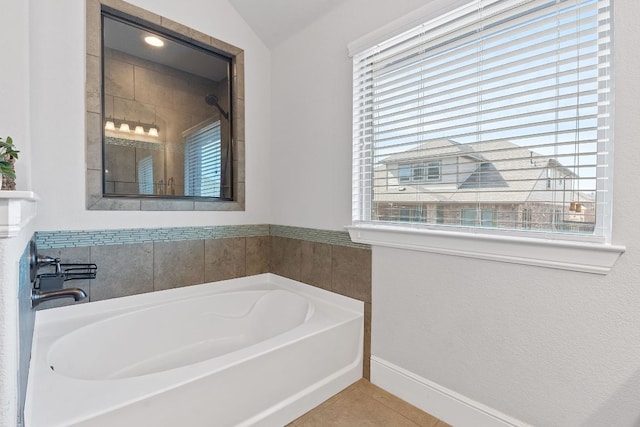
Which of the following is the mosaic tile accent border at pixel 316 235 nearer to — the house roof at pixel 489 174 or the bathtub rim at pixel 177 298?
the bathtub rim at pixel 177 298

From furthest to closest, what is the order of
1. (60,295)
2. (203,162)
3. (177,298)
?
(203,162), (177,298), (60,295)

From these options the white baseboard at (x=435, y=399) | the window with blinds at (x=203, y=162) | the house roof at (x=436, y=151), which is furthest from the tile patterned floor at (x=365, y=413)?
the window with blinds at (x=203, y=162)

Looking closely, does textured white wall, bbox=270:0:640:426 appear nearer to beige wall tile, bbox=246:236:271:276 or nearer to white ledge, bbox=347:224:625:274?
white ledge, bbox=347:224:625:274

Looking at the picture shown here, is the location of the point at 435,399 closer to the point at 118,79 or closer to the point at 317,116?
the point at 317,116

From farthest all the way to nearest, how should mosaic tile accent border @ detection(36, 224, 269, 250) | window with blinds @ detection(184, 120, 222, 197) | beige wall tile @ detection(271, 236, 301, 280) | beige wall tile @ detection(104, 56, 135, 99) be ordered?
beige wall tile @ detection(271, 236, 301, 280)
window with blinds @ detection(184, 120, 222, 197)
beige wall tile @ detection(104, 56, 135, 99)
mosaic tile accent border @ detection(36, 224, 269, 250)

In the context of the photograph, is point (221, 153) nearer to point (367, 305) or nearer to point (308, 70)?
point (308, 70)

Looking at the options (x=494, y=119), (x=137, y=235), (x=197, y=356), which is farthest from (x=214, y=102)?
(x=494, y=119)

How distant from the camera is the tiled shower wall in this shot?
1843 mm

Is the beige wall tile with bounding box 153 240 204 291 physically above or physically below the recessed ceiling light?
below

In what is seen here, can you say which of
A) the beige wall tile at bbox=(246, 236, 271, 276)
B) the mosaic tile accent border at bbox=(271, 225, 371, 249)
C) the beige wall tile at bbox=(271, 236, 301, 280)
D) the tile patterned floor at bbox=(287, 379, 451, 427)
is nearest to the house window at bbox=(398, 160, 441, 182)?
the mosaic tile accent border at bbox=(271, 225, 371, 249)

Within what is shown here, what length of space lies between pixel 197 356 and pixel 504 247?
193cm

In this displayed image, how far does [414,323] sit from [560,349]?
0.66 metres

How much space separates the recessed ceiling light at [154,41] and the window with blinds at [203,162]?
605 mm

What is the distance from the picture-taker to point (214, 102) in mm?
2451
